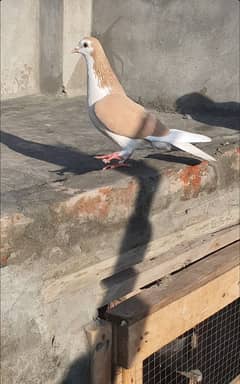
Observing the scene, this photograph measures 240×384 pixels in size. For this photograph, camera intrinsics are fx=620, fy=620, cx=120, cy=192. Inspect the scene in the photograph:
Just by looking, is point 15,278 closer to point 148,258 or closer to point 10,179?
point 148,258

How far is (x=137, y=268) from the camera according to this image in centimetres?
309

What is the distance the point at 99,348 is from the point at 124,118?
110 cm

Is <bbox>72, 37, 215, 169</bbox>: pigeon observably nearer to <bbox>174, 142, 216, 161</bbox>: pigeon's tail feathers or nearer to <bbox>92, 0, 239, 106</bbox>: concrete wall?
<bbox>174, 142, 216, 161</bbox>: pigeon's tail feathers

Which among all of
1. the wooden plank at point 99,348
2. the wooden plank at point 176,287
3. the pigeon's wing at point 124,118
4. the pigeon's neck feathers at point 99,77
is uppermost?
the pigeon's neck feathers at point 99,77

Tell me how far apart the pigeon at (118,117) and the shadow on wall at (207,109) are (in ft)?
7.51

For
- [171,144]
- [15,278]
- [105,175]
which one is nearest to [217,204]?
[171,144]

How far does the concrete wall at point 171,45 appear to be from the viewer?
560 centimetres

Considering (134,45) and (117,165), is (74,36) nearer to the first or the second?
(134,45)

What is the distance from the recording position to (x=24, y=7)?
645 cm

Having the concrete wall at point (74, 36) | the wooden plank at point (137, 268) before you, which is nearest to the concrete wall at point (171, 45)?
the concrete wall at point (74, 36)

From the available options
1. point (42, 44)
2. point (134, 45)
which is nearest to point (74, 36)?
point (42, 44)

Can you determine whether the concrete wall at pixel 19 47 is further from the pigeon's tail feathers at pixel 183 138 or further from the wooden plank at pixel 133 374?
the wooden plank at pixel 133 374

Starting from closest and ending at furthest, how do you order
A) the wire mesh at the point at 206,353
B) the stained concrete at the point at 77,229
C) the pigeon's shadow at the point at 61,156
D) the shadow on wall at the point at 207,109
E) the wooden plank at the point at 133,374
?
1. the stained concrete at the point at 77,229
2. the wooden plank at the point at 133,374
3. the pigeon's shadow at the point at 61,156
4. the wire mesh at the point at 206,353
5. the shadow on wall at the point at 207,109

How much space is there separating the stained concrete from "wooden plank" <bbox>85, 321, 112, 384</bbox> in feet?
0.12
